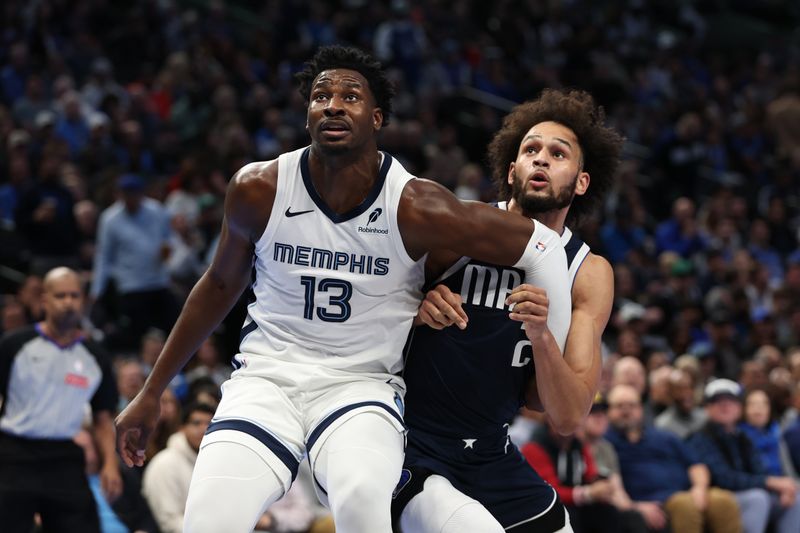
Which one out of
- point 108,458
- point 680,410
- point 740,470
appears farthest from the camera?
point 680,410

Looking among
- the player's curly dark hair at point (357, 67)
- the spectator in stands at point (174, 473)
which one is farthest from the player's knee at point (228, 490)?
the spectator in stands at point (174, 473)

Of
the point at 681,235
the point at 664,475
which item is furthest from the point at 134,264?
the point at 681,235

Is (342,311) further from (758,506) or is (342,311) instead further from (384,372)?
(758,506)

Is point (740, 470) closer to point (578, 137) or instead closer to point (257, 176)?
point (578, 137)

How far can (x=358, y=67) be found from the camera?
14.4ft

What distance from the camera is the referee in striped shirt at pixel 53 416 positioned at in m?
7.11

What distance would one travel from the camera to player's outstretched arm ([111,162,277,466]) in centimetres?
429

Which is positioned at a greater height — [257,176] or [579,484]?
[257,176]

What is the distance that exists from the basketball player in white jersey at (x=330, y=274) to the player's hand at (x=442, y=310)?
0.30ft

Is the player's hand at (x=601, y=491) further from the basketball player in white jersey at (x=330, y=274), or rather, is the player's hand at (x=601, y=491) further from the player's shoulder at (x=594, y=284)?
the basketball player in white jersey at (x=330, y=274)

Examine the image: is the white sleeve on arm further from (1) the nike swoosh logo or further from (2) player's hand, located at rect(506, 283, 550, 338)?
(1) the nike swoosh logo

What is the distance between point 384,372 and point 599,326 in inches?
35.1

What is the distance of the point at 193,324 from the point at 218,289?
15 centimetres

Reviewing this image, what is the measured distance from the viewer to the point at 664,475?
30.9ft
